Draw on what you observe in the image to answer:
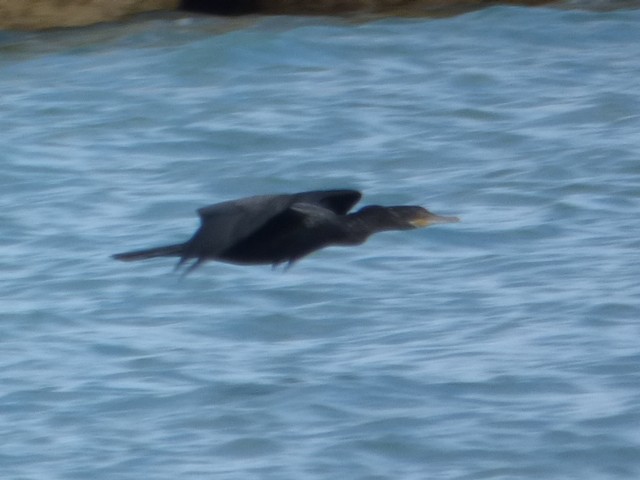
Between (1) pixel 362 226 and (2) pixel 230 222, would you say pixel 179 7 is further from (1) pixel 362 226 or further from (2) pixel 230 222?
(2) pixel 230 222

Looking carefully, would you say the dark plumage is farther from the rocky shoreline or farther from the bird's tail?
the rocky shoreline

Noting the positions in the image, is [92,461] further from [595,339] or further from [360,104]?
[360,104]

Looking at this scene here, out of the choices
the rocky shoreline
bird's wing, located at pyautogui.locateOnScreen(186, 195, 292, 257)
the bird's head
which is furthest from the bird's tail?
the rocky shoreline

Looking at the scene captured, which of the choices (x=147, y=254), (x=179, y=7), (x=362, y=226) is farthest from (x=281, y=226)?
(x=179, y=7)

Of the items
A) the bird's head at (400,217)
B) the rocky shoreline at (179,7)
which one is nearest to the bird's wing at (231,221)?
the bird's head at (400,217)

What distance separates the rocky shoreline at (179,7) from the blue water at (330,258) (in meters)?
0.10

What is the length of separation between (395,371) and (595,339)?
3.00 feet

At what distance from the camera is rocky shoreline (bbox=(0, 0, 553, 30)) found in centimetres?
1148

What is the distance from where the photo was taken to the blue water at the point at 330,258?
5926 millimetres

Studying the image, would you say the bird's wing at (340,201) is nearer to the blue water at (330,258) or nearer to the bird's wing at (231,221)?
the bird's wing at (231,221)

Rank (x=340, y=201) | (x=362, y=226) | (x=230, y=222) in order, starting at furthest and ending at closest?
(x=340, y=201) < (x=362, y=226) < (x=230, y=222)

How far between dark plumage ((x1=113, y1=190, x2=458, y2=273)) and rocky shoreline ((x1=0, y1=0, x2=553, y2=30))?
19.1ft

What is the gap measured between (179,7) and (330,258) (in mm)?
4433

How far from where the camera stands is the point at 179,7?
11984 millimetres
